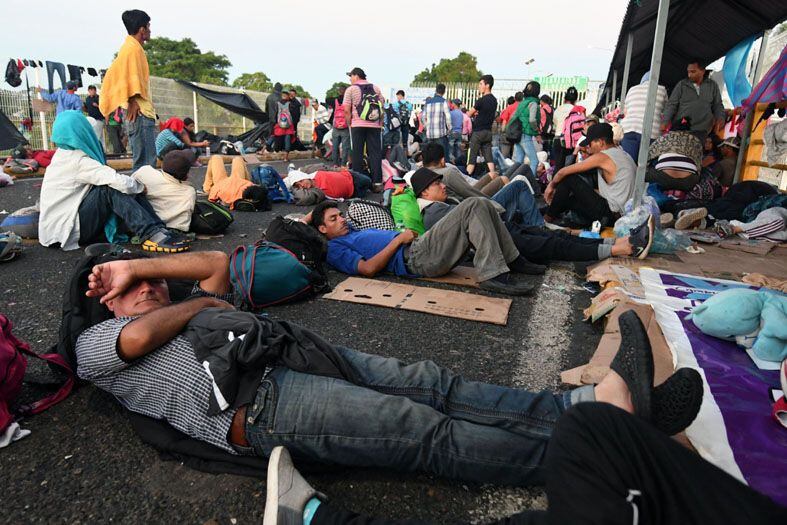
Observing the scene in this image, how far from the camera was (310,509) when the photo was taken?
1.46m

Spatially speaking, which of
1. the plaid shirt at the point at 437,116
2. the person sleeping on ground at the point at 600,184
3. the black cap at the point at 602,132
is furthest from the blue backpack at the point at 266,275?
the plaid shirt at the point at 437,116

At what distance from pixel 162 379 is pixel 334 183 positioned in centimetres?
652

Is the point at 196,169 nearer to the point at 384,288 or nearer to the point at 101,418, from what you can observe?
the point at 384,288

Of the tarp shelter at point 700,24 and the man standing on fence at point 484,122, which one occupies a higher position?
the tarp shelter at point 700,24

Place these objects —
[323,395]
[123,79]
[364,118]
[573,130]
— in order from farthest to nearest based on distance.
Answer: [573,130] < [364,118] < [123,79] < [323,395]

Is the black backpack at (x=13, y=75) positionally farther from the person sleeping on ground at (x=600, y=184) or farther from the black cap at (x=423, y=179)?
the person sleeping on ground at (x=600, y=184)

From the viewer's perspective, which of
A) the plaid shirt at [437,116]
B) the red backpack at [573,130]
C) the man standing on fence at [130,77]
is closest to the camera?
the man standing on fence at [130,77]

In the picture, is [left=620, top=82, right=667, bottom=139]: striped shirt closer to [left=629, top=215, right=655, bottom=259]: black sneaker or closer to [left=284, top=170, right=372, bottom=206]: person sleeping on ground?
[left=629, top=215, right=655, bottom=259]: black sneaker

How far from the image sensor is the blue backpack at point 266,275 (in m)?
3.19

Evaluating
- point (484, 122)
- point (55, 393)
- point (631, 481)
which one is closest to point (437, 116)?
point (484, 122)

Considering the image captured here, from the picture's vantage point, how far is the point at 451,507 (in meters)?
1.61

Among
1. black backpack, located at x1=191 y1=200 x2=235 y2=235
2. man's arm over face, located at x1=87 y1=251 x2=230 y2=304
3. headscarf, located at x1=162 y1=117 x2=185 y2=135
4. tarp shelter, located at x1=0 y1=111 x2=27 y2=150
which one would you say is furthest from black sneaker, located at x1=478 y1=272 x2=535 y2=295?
tarp shelter, located at x1=0 y1=111 x2=27 y2=150

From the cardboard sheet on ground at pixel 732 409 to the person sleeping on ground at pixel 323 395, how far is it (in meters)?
0.43

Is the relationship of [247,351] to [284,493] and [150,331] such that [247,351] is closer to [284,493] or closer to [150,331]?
[150,331]
